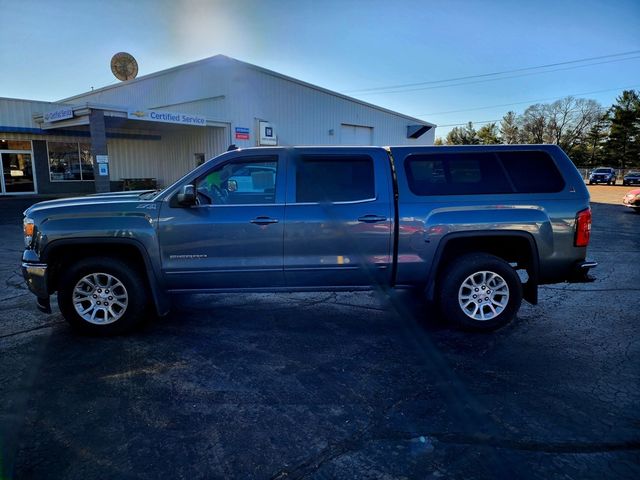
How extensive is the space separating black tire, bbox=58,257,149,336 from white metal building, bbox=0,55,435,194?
1352 cm

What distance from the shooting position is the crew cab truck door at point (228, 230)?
4516mm

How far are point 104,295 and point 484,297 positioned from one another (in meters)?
4.24

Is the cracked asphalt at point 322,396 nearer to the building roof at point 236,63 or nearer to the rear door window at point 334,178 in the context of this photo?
the rear door window at point 334,178

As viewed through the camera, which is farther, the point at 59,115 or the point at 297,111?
the point at 297,111

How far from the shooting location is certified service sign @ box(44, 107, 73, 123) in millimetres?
16516

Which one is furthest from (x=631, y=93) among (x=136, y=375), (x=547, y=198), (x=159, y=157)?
(x=136, y=375)

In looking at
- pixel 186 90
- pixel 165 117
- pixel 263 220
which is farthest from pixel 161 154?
pixel 263 220

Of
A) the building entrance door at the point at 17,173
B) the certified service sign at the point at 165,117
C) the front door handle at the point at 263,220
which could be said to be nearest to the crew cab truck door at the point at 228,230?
the front door handle at the point at 263,220

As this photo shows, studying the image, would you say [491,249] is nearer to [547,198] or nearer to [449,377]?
[547,198]

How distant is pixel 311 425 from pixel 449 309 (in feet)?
7.85

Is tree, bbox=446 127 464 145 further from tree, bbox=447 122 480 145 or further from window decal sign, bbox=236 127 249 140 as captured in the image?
window decal sign, bbox=236 127 249 140

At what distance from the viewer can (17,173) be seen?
2062 centimetres

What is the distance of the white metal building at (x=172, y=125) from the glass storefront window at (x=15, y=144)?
0.04 m

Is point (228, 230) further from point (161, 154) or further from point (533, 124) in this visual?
point (533, 124)
